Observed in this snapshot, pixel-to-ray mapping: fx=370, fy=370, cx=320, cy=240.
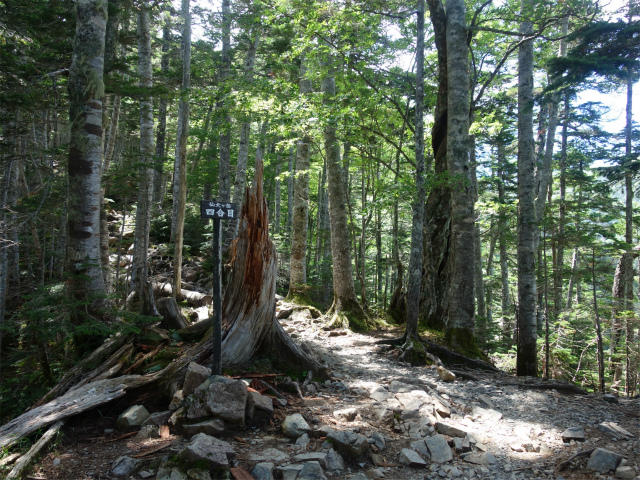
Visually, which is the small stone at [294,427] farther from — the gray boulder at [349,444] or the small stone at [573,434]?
the small stone at [573,434]

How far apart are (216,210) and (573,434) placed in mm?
4597

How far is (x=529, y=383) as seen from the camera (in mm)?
5840

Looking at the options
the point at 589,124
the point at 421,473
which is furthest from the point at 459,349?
the point at 589,124

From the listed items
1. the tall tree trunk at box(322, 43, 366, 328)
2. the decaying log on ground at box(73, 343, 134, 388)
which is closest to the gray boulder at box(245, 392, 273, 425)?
the decaying log on ground at box(73, 343, 134, 388)

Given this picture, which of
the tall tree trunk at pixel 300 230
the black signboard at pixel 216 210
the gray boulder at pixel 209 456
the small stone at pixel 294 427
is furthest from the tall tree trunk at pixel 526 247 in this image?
the gray boulder at pixel 209 456

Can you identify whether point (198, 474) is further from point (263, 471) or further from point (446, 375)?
point (446, 375)

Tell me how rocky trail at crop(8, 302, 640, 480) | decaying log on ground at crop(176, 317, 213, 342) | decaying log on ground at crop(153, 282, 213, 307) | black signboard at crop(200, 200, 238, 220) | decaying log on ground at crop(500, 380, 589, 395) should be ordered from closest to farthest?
rocky trail at crop(8, 302, 640, 480) → black signboard at crop(200, 200, 238, 220) → decaying log on ground at crop(500, 380, 589, 395) → decaying log on ground at crop(176, 317, 213, 342) → decaying log on ground at crop(153, 282, 213, 307)

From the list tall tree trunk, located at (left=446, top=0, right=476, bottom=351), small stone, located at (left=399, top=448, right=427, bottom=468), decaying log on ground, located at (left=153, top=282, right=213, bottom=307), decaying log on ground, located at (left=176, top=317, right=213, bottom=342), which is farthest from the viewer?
decaying log on ground, located at (left=153, top=282, right=213, bottom=307)

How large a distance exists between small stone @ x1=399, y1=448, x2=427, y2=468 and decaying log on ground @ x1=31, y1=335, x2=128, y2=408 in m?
3.99

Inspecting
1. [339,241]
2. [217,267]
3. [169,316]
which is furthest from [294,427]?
[339,241]

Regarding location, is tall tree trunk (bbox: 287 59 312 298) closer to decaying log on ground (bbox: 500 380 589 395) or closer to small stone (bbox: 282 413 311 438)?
decaying log on ground (bbox: 500 380 589 395)

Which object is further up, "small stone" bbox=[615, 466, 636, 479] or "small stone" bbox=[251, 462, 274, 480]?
"small stone" bbox=[251, 462, 274, 480]

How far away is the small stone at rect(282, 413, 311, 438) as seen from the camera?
12.2ft

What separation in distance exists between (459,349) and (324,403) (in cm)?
378
